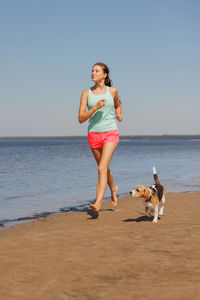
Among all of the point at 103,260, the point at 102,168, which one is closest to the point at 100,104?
the point at 102,168

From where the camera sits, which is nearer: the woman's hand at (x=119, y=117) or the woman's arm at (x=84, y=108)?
the woman's arm at (x=84, y=108)

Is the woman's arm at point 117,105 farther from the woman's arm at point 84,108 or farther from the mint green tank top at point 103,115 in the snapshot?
the woman's arm at point 84,108

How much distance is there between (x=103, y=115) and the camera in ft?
20.3

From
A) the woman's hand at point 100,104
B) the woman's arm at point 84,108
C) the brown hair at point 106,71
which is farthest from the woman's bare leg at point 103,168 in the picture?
the brown hair at point 106,71

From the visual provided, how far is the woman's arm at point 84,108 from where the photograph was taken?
5801 mm

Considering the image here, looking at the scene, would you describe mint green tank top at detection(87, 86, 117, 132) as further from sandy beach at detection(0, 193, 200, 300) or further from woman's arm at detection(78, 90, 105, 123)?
sandy beach at detection(0, 193, 200, 300)

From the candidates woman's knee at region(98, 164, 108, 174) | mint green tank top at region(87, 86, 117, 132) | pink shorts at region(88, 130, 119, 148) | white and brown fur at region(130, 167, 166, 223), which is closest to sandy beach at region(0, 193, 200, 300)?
white and brown fur at region(130, 167, 166, 223)

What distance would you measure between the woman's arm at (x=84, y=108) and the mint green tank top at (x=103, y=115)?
0.24 ft

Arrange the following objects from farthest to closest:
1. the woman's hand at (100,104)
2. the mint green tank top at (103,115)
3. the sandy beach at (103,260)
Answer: the mint green tank top at (103,115), the woman's hand at (100,104), the sandy beach at (103,260)

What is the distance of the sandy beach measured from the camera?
3.18 m

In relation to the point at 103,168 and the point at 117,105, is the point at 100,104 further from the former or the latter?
the point at 103,168

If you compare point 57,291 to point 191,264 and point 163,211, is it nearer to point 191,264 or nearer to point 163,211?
point 191,264

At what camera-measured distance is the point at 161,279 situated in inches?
134

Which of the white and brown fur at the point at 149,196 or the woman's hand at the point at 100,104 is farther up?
the woman's hand at the point at 100,104
